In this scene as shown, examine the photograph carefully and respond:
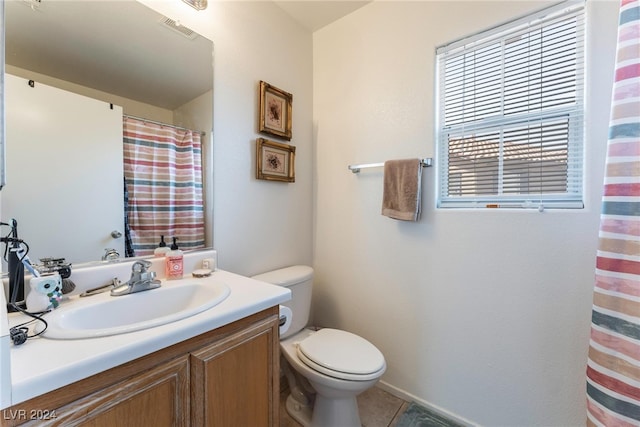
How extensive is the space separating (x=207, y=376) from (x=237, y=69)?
4.81 ft

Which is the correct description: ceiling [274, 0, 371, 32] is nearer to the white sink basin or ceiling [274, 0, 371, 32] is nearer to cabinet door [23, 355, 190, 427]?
the white sink basin

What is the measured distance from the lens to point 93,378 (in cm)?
59

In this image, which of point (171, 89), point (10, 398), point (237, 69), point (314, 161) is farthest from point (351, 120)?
point (10, 398)

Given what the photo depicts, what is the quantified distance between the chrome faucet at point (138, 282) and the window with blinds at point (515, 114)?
4.64 feet

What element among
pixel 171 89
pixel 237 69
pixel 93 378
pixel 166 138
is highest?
pixel 237 69

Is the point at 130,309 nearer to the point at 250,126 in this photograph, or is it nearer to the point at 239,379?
the point at 239,379

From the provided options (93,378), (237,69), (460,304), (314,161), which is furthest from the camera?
(314,161)

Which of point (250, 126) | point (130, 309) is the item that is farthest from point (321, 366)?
point (250, 126)

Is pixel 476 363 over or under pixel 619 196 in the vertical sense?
under

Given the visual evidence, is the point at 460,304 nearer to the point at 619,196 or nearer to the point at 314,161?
the point at 619,196

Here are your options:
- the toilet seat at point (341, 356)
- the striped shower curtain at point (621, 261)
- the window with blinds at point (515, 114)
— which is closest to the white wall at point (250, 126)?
the toilet seat at point (341, 356)

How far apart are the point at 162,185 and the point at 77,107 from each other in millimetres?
400

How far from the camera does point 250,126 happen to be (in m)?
1.55

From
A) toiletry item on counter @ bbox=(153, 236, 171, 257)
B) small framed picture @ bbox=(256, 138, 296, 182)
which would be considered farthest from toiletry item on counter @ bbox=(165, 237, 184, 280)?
small framed picture @ bbox=(256, 138, 296, 182)
